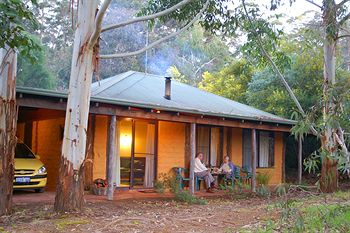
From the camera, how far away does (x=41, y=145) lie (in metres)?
15.6

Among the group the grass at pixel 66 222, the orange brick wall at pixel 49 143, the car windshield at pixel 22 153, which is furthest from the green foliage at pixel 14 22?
the orange brick wall at pixel 49 143

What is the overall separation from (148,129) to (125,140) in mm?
892

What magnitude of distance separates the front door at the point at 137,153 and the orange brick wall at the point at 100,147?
0.54m

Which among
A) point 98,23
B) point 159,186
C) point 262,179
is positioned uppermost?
point 98,23

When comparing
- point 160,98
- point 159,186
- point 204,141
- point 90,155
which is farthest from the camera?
point 204,141

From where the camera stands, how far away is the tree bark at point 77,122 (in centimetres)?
890

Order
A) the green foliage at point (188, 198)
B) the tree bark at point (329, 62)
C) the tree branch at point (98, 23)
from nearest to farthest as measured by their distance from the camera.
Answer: the tree branch at point (98, 23) → the green foliage at point (188, 198) → the tree bark at point (329, 62)

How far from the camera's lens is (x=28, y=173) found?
11.5 meters

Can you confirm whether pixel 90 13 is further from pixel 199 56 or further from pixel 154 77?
pixel 199 56

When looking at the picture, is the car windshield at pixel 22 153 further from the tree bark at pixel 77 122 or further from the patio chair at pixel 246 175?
the patio chair at pixel 246 175

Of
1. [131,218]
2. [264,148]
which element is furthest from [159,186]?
[264,148]

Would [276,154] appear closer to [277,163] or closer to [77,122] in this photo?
[277,163]

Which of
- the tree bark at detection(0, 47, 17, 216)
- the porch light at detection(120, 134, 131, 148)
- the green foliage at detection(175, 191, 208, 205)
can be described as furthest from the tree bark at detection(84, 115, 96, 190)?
the tree bark at detection(0, 47, 17, 216)

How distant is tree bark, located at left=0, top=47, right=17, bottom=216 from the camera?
28.5 ft
